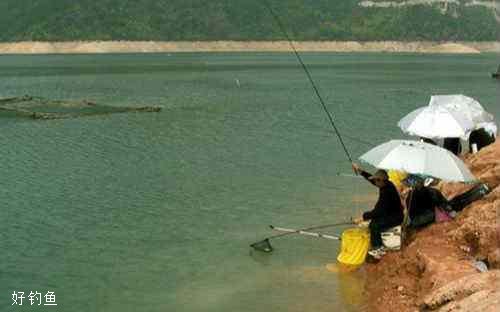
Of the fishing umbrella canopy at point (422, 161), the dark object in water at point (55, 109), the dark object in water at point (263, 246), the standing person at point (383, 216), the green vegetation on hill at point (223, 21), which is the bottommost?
the green vegetation on hill at point (223, 21)

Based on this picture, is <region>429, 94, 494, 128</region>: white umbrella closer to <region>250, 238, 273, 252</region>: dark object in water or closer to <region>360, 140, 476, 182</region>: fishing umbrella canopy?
<region>360, 140, 476, 182</region>: fishing umbrella canopy

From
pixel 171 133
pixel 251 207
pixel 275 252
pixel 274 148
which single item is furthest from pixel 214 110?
pixel 275 252

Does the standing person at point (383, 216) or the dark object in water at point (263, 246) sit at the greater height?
the standing person at point (383, 216)

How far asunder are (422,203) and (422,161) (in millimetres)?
948

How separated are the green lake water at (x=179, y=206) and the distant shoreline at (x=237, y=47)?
12023cm

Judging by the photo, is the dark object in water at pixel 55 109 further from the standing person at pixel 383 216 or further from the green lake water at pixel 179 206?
the standing person at pixel 383 216

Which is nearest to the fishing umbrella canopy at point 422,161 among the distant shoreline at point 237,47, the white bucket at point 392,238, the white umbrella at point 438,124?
the white bucket at point 392,238

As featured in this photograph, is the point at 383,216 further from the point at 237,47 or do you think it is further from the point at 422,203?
the point at 237,47

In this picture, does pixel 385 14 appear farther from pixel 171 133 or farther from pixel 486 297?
pixel 486 297

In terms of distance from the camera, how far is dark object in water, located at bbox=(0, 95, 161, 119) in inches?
1252

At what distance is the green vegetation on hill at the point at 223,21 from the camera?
151250mm

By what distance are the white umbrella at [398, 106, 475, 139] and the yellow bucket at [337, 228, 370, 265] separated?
336cm

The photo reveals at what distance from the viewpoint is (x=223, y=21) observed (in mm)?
157125

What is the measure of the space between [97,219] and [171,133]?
12.3m
